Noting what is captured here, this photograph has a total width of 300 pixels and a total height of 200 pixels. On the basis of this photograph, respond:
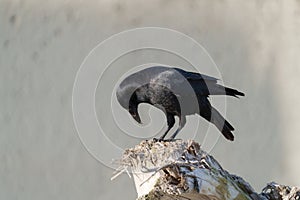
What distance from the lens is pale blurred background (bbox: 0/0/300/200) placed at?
11.6 ft

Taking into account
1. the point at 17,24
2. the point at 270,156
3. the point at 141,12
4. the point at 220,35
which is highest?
the point at 17,24

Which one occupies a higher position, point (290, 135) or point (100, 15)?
point (100, 15)

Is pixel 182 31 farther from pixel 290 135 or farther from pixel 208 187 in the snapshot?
pixel 208 187

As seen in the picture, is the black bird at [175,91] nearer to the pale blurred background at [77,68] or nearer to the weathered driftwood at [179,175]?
the weathered driftwood at [179,175]

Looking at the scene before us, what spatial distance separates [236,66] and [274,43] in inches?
7.3

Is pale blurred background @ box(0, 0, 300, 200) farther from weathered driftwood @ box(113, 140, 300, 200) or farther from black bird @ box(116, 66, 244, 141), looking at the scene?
weathered driftwood @ box(113, 140, 300, 200)

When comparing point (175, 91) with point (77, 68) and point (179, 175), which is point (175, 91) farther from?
point (77, 68)

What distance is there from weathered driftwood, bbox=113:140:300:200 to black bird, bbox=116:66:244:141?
1.35 feet

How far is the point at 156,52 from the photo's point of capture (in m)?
3.61

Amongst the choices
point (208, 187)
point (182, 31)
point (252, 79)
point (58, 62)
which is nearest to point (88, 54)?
point (58, 62)

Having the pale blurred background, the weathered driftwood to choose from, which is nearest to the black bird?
the weathered driftwood

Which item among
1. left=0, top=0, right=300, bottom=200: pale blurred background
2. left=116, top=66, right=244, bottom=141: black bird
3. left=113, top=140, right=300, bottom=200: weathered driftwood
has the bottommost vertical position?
left=113, top=140, right=300, bottom=200: weathered driftwood

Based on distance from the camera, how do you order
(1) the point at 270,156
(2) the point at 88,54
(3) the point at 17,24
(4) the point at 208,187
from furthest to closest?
(3) the point at 17,24 < (2) the point at 88,54 < (1) the point at 270,156 < (4) the point at 208,187

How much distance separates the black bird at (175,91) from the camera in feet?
7.88
